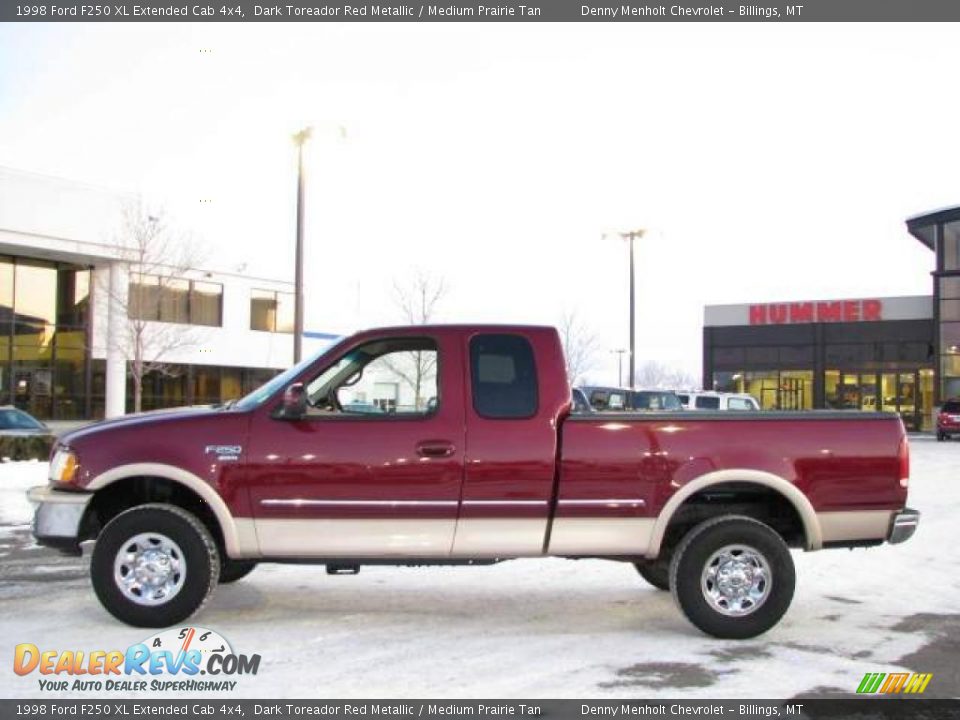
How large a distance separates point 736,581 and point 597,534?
0.95m

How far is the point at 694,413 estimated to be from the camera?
6.46 metres

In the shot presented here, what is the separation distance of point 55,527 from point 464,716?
3117 millimetres

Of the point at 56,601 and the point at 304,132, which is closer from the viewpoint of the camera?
the point at 56,601

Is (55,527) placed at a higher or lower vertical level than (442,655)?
higher

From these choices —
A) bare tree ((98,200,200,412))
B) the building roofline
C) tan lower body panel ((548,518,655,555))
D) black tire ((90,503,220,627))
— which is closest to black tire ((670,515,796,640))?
tan lower body panel ((548,518,655,555))

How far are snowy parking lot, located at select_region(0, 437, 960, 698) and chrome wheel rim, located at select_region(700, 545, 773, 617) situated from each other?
0.78 ft

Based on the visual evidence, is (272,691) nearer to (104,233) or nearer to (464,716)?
(464,716)

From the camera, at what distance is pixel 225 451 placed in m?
6.07

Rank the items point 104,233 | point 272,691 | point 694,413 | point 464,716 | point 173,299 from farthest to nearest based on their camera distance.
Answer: point 173,299 < point 104,233 < point 694,413 < point 272,691 < point 464,716

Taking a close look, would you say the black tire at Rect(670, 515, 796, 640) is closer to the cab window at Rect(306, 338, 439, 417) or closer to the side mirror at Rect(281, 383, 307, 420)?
the cab window at Rect(306, 338, 439, 417)

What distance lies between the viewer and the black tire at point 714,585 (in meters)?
6.09

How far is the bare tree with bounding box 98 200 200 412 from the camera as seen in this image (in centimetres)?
3067

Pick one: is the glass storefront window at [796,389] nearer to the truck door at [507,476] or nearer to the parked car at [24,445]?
the parked car at [24,445]

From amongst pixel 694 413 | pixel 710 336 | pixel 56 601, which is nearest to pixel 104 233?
pixel 56 601
